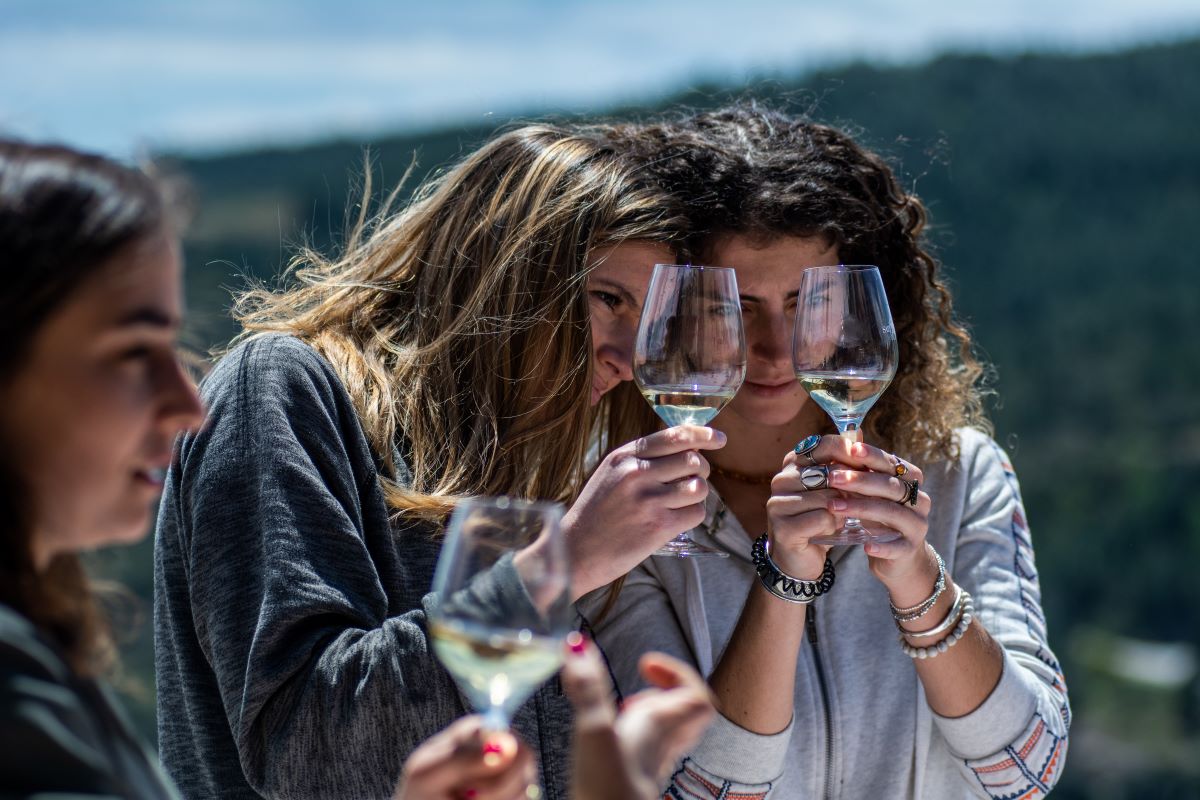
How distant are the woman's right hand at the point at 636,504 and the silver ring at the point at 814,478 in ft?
0.74

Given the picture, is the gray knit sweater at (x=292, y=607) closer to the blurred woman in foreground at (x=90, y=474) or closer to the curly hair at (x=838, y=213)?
the blurred woman in foreground at (x=90, y=474)

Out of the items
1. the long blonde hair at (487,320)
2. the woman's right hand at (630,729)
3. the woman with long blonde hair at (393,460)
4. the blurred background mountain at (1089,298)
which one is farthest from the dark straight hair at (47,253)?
the blurred background mountain at (1089,298)

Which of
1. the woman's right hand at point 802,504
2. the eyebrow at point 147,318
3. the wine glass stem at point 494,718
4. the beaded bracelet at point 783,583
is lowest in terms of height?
the beaded bracelet at point 783,583

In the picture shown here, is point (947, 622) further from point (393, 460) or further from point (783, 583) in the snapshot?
point (393, 460)

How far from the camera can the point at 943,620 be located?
7.42 feet

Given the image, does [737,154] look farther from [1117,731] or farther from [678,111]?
[1117,731]

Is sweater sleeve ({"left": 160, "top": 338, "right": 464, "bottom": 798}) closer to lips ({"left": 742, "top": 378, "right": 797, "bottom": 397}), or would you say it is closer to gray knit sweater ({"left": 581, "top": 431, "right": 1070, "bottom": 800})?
gray knit sweater ({"left": 581, "top": 431, "right": 1070, "bottom": 800})

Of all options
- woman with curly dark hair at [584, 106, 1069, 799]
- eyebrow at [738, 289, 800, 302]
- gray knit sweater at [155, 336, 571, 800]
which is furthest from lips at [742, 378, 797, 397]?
gray knit sweater at [155, 336, 571, 800]

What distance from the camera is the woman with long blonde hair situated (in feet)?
6.07

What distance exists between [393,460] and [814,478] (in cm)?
70

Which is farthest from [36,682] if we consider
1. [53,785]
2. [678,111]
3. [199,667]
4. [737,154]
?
[678,111]

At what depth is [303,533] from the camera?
6.21ft

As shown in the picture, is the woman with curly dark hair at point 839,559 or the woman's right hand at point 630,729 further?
the woman with curly dark hair at point 839,559

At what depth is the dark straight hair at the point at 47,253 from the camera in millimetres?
1146
